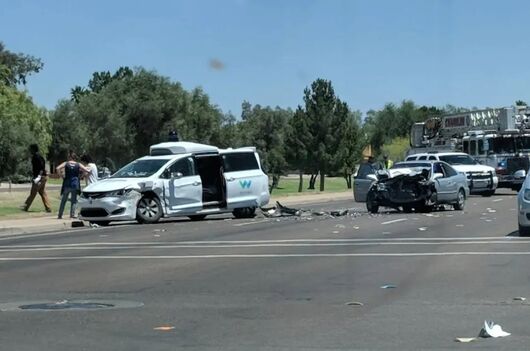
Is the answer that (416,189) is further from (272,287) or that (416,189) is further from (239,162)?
(272,287)

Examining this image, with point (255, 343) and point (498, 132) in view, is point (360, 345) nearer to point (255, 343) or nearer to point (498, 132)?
point (255, 343)

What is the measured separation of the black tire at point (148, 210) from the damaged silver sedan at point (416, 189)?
21.8 ft

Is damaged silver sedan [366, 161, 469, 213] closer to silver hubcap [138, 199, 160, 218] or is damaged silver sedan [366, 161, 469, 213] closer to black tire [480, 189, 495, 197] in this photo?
silver hubcap [138, 199, 160, 218]

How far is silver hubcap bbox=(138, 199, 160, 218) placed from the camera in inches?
950

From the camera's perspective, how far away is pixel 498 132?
39531mm

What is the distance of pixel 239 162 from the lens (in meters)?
26.2

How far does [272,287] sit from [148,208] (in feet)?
41.2

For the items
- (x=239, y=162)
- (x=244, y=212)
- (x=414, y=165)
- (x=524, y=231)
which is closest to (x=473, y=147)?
(x=414, y=165)

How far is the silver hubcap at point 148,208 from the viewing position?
2414cm

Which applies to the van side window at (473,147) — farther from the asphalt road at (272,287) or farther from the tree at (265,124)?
the tree at (265,124)

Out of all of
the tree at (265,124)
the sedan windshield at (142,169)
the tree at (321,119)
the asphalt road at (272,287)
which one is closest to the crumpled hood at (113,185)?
the sedan windshield at (142,169)

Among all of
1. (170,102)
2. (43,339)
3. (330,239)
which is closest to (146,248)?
(330,239)

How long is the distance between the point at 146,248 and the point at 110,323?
8.25 meters

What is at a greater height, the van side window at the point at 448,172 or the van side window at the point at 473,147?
the van side window at the point at 473,147
